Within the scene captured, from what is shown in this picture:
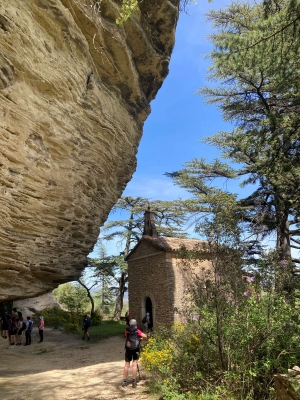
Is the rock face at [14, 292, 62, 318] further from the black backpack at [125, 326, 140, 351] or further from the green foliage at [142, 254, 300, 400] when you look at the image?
the green foliage at [142, 254, 300, 400]

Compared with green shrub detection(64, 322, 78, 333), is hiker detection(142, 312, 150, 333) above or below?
above

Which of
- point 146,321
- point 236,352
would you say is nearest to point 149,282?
point 146,321

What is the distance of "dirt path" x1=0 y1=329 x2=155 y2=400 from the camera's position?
5809 millimetres

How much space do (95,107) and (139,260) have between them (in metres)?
9.19

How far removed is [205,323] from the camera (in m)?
5.70

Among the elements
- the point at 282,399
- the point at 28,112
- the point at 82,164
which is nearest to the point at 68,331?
the point at 82,164

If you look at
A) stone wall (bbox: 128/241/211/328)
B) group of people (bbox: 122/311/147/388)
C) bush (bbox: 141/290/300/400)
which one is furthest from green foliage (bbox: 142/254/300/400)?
stone wall (bbox: 128/241/211/328)

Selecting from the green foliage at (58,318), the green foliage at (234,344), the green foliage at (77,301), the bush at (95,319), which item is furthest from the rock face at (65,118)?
the green foliage at (77,301)

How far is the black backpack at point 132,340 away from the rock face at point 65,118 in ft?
12.2

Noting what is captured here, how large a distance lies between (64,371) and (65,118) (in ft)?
22.4

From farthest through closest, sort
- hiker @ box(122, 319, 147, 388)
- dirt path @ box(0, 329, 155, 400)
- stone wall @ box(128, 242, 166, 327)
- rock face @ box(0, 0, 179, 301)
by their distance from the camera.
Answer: stone wall @ box(128, 242, 166, 327), rock face @ box(0, 0, 179, 301), hiker @ box(122, 319, 147, 388), dirt path @ box(0, 329, 155, 400)

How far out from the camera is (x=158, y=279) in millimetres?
14195

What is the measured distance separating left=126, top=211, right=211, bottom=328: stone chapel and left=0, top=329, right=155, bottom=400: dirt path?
2.17m

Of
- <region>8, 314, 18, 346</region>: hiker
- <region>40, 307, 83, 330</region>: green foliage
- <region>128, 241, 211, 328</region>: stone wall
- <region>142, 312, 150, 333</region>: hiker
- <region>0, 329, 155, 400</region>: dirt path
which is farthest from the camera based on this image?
<region>40, 307, 83, 330</region>: green foliage
